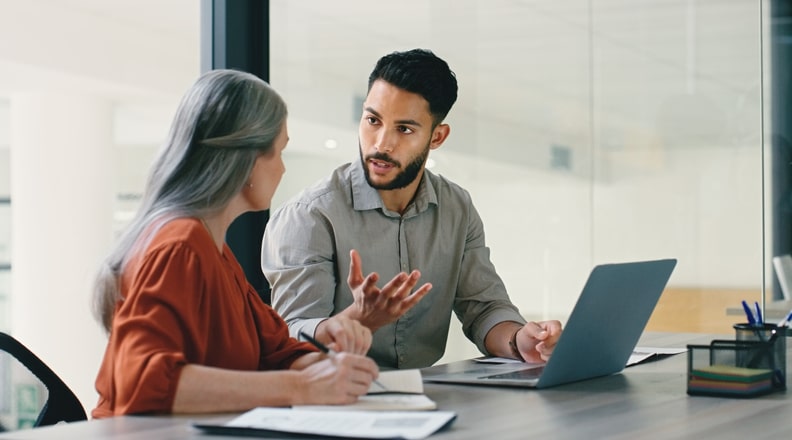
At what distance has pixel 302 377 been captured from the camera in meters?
1.54

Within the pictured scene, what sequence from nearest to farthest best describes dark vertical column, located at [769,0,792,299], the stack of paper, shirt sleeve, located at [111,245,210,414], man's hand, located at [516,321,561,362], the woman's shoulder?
shirt sleeve, located at [111,245,210,414] < the woman's shoulder < the stack of paper < man's hand, located at [516,321,561,362] < dark vertical column, located at [769,0,792,299]

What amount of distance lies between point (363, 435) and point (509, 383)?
0.58 m

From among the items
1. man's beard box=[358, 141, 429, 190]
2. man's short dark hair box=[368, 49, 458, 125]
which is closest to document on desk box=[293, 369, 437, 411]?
man's beard box=[358, 141, 429, 190]

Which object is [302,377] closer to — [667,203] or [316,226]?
[316,226]

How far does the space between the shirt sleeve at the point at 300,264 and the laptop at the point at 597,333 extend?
37 cm

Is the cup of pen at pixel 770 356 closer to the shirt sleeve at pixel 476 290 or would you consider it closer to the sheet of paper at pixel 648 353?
the sheet of paper at pixel 648 353

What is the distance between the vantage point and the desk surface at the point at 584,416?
1.39 metres

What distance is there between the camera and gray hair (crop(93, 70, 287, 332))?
1.73 metres

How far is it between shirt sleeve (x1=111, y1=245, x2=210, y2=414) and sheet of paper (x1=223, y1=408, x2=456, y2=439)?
14cm

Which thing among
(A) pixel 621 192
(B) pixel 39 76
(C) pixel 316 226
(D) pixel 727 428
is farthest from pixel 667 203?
(B) pixel 39 76

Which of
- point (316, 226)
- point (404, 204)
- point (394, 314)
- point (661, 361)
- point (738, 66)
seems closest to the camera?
point (394, 314)

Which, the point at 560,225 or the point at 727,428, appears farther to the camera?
the point at 560,225

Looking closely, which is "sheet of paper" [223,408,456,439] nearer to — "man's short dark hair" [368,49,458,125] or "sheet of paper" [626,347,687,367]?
"sheet of paper" [626,347,687,367]

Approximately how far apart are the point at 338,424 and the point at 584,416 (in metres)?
0.39
